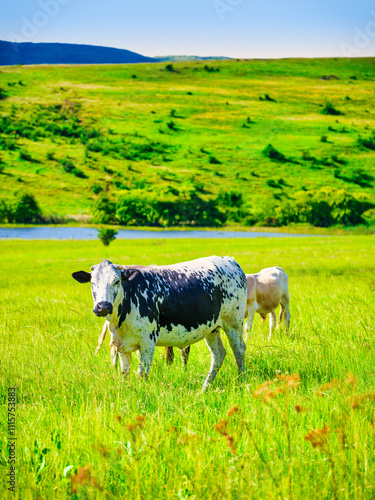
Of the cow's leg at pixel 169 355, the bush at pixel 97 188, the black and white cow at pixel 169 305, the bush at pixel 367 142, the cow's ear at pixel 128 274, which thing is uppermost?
the bush at pixel 367 142

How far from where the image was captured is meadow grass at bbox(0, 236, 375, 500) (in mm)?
3717

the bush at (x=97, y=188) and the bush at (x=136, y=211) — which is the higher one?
the bush at (x=97, y=188)

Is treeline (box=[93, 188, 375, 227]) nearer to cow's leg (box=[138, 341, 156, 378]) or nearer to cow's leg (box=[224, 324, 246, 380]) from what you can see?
cow's leg (box=[224, 324, 246, 380])

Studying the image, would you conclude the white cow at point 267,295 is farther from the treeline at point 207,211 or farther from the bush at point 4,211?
the bush at point 4,211

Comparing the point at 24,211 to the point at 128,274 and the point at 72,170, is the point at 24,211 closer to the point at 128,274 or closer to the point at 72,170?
the point at 72,170

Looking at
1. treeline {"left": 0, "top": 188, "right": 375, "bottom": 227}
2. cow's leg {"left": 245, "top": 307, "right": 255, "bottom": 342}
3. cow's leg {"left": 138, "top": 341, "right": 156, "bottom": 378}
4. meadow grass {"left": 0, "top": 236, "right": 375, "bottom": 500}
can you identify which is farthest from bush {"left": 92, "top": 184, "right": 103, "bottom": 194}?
cow's leg {"left": 138, "top": 341, "right": 156, "bottom": 378}

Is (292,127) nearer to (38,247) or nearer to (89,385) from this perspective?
(38,247)

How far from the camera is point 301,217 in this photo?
4636 inches

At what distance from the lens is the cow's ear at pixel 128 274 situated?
6949 millimetres

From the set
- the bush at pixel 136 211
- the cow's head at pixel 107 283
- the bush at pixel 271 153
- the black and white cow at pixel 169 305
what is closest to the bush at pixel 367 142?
the bush at pixel 271 153

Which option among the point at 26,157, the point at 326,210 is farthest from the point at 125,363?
the point at 26,157

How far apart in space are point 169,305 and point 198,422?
238 centimetres

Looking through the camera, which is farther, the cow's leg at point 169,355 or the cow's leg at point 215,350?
the cow's leg at point 169,355

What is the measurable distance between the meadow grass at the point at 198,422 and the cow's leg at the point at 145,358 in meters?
0.14
